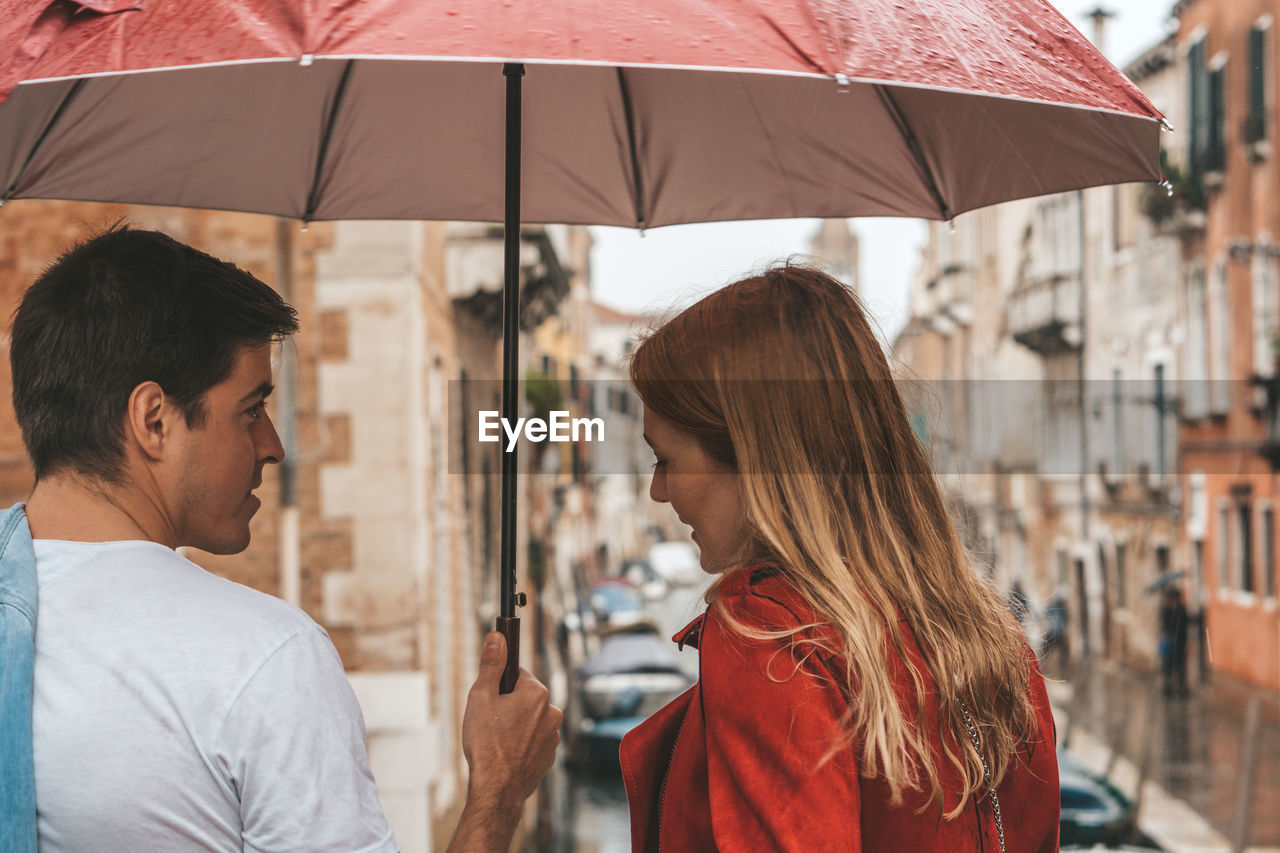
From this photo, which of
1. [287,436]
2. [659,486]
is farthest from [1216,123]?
[659,486]

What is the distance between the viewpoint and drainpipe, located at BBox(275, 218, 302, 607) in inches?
358

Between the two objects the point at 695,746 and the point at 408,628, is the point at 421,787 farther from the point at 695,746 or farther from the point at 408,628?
the point at 695,746

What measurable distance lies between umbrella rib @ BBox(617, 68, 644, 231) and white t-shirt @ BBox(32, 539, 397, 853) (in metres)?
1.59

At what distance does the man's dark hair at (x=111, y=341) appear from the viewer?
1.46m

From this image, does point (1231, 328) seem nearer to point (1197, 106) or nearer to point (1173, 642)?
point (1197, 106)

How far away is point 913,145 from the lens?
253 centimetres

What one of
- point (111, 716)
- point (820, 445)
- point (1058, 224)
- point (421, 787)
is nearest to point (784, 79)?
point (820, 445)

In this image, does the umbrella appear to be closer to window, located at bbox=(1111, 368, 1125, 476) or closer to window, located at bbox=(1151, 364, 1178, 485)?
window, located at bbox=(1151, 364, 1178, 485)

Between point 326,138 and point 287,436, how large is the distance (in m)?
6.81

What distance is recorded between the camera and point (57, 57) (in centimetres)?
144

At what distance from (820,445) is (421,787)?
874 centimetres

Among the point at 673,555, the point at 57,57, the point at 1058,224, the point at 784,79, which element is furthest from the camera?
the point at 673,555

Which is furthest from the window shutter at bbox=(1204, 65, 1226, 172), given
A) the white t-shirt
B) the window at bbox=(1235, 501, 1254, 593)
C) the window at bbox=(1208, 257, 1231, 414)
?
the white t-shirt

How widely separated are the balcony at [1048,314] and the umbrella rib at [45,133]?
93.6 feet
